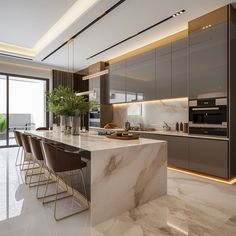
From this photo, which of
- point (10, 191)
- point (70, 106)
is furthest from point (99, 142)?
point (10, 191)

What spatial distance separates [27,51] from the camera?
19.8 ft

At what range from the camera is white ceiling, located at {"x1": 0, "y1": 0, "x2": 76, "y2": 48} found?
11.0 feet

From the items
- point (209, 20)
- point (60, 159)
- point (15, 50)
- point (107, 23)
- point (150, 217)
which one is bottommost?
point (150, 217)

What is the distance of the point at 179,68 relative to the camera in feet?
13.6

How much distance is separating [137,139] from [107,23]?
2475 mm

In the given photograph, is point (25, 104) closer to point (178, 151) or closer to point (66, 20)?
point (66, 20)

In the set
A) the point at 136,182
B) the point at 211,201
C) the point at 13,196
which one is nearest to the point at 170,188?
the point at 211,201

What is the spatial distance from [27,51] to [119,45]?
3.04 m

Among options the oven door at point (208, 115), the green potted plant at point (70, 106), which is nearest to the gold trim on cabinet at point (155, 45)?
the oven door at point (208, 115)

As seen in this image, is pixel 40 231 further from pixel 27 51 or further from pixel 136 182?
pixel 27 51

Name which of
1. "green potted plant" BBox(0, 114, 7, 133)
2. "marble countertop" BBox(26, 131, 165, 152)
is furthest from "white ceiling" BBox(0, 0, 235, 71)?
"green potted plant" BBox(0, 114, 7, 133)

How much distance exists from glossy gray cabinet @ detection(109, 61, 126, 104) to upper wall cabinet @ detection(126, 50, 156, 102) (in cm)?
17

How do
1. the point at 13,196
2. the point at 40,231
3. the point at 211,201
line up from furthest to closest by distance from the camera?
the point at 13,196 → the point at 211,201 → the point at 40,231

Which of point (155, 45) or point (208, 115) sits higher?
point (155, 45)
